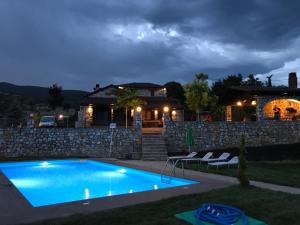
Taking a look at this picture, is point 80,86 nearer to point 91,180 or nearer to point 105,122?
point 105,122

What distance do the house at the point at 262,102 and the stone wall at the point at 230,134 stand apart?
1.71 m

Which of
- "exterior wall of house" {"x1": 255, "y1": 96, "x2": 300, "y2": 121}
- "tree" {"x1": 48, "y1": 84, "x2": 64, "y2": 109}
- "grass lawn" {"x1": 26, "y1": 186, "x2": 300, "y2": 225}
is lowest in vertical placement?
"grass lawn" {"x1": 26, "y1": 186, "x2": 300, "y2": 225}

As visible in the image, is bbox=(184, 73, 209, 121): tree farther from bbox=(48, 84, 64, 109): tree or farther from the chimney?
bbox=(48, 84, 64, 109): tree

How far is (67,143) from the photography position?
20.8 m

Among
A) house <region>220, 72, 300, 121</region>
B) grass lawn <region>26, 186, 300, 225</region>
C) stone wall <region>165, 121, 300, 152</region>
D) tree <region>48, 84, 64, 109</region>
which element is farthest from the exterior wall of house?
tree <region>48, 84, 64, 109</region>

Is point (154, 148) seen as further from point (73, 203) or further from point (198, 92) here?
point (198, 92)

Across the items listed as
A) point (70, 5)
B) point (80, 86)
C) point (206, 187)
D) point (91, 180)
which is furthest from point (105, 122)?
point (80, 86)

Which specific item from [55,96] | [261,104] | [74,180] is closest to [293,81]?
[261,104]

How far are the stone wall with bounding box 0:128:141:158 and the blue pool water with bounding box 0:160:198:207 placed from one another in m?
1.92

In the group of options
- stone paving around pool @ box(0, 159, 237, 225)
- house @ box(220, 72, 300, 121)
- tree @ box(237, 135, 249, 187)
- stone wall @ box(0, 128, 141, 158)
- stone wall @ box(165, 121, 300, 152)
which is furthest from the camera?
house @ box(220, 72, 300, 121)

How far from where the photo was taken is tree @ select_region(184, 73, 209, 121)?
34759mm

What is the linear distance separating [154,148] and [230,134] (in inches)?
229

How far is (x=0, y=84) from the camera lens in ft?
293

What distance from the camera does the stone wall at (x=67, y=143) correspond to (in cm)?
1997
